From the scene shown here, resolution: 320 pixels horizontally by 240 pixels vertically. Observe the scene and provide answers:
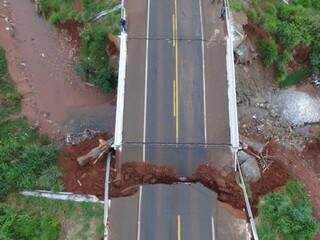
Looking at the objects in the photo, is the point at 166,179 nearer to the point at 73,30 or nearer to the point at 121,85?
Result: the point at 121,85

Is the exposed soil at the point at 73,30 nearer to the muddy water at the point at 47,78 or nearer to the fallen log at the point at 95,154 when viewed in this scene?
the muddy water at the point at 47,78

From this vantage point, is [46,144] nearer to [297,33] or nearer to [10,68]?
[10,68]

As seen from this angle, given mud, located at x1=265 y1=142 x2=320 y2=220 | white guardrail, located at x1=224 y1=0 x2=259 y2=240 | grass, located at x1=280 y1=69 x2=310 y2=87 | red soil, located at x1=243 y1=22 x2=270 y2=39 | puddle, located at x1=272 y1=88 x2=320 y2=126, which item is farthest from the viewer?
grass, located at x1=280 y1=69 x2=310 y2=87

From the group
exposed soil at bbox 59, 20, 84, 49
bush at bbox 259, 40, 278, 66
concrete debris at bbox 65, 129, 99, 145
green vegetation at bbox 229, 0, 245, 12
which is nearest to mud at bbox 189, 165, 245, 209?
concrete debris at bbox 65, 129, 99, 145

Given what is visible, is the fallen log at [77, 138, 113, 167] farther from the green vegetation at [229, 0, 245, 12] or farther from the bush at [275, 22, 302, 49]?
the bush at [275, 22, 302, 49]

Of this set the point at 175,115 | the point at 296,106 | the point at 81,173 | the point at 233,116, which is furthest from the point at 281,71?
the point at 81,173
